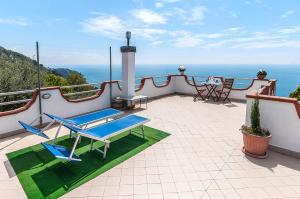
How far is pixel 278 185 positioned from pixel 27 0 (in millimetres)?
8963

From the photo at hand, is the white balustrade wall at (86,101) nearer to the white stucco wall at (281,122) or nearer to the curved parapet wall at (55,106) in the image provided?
the curved parapet wall at (55,106)

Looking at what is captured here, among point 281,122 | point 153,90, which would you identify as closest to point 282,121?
point 281,122

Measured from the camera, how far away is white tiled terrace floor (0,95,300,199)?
2.98 m

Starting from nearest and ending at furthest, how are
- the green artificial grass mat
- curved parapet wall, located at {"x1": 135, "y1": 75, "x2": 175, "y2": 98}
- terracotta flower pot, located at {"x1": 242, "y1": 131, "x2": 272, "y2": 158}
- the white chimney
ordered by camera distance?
1. the green artificial grass mat
2. terracotta flower pot, located at {"x1": 242, "y1": 131, "x2": 272, "y2": 158}
3. the white chimney
4. curved parapet wall, located at {"x1": 135, "y1": 75, "x2": 175, "y2": 98}

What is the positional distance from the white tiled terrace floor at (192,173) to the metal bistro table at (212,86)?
14.2 ft

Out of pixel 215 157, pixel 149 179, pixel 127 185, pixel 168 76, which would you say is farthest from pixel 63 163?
pixel 168 76

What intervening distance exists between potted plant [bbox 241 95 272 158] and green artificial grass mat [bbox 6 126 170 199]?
1.98 m

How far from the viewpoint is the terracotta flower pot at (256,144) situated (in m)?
4.01

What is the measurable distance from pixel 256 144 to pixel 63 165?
3685mm

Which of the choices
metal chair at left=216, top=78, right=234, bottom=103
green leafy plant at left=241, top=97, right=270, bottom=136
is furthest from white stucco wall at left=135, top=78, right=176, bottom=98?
green leafy plant at left=241, top=97, right=270, bottom=136

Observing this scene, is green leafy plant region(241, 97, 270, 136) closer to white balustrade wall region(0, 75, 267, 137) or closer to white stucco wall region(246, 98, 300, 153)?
white stucco wall region(246, 98, 300, 153)

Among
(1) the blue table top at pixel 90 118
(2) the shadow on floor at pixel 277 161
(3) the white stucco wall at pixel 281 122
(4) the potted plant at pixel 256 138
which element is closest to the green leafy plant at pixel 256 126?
(4) the potted plant at pixel 256 138

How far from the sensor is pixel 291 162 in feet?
13.0

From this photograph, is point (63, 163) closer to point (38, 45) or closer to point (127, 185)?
point (127, 185)
